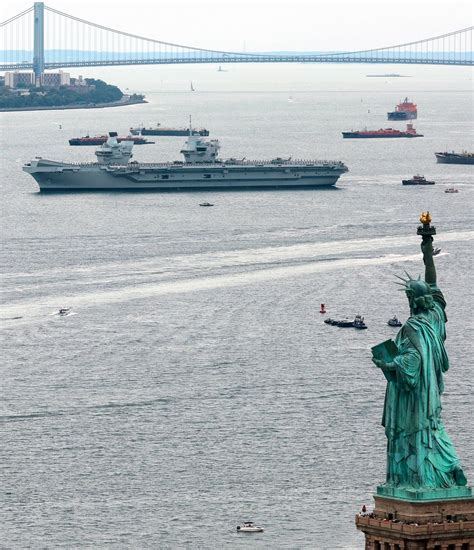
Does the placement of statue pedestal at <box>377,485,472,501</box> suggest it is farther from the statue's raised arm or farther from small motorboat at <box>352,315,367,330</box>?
small motorboat at <box>352,315,367,330</box>

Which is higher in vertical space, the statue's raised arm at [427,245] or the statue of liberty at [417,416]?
the statue's raised arm at [427,245]

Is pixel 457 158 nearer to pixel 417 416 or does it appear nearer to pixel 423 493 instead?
pixel 417 416

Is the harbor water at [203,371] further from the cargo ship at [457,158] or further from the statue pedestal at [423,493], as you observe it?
the cargo ship at [457,158]

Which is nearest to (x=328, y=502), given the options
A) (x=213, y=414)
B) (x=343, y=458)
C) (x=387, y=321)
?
(x=343, y=458)

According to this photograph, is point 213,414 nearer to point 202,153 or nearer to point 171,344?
point 171,344

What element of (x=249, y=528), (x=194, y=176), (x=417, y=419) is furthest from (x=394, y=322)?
(x=194, y=176)

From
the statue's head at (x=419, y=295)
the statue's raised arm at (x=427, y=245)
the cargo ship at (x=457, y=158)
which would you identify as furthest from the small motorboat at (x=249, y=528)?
the cargo ship at (x=457, y=158)
